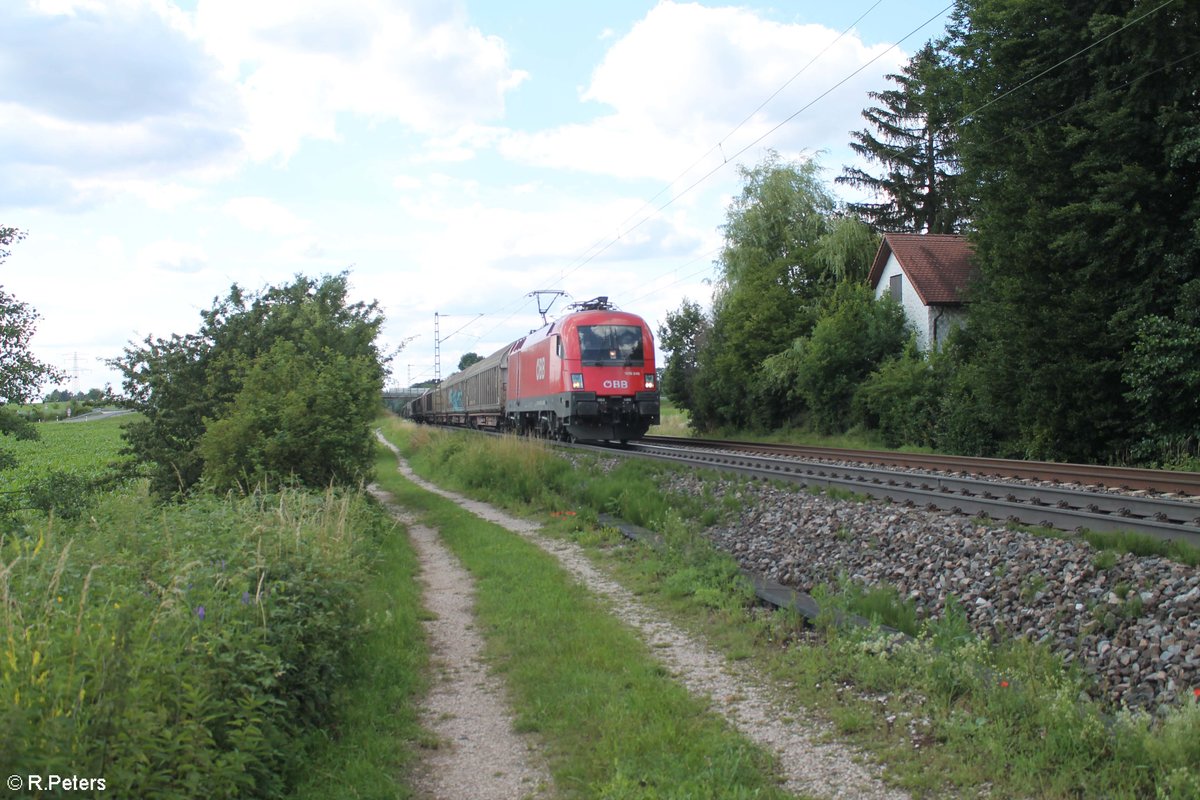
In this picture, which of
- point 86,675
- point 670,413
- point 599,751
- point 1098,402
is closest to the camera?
point 86,675

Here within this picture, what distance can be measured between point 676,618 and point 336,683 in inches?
128

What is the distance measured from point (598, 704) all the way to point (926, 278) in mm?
28569

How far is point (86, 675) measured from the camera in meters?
3.36

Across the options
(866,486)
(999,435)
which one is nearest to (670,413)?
(999,435)

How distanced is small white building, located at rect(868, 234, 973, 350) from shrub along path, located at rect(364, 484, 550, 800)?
23.4 m

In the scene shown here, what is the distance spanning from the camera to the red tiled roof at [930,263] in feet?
99.4

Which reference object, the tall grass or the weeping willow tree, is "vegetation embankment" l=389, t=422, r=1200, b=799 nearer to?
the tall grass

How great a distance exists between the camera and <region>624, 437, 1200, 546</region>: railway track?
7852mm

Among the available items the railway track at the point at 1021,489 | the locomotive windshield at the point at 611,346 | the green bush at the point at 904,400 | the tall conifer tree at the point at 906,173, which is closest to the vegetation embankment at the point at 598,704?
the railway track at the point at 1021,489

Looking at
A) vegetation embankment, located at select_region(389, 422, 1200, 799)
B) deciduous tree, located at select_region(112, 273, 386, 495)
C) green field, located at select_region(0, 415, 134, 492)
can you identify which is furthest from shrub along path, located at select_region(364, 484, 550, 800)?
green field, located at select_region(0, 415, 134, 492)

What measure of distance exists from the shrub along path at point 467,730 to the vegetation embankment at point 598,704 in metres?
0.14

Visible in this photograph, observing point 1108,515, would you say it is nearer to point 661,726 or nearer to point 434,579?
point 661,726

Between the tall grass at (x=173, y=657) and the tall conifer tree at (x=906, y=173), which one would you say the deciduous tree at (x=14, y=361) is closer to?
the tall grass at (x=173, y=657)

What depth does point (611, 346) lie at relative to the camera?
23062 mm
